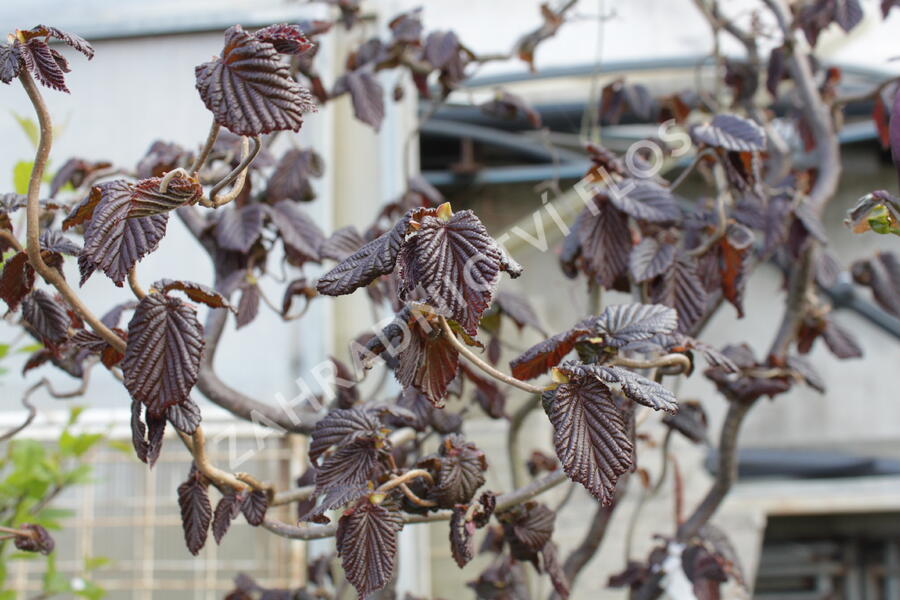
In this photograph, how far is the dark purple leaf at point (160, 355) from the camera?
2.11 ft

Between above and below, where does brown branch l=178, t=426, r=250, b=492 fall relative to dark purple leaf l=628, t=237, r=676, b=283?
below

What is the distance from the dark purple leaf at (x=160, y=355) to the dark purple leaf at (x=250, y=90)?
6.3 inches

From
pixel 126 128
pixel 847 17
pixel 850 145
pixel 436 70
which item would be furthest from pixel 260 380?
pixel 850 145

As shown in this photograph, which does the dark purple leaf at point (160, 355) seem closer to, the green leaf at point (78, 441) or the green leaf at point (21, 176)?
the green leaf at point (21, 176)

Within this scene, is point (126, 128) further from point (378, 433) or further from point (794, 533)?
point (794, 533)

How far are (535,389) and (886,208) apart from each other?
302 mm

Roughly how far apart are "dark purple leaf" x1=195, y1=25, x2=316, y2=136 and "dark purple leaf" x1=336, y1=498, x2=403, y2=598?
1.09ft

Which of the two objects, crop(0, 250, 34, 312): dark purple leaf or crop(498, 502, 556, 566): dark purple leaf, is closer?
crop(0, 250, 34, 312): dark purple leaf

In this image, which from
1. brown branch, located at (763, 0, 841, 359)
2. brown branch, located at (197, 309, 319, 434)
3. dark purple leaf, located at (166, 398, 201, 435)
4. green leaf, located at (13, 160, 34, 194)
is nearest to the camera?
dark purple leaf, located at (166, 398, 201, 435)

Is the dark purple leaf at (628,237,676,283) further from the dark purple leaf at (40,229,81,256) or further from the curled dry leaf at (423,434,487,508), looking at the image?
the dark purple leaf at (40,229,81,256)

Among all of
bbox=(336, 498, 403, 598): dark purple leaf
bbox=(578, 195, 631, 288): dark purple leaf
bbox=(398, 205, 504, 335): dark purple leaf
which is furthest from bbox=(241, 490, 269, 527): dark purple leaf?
bbox=(578, 195, 631, 288): dark purple leaf

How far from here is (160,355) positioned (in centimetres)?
65

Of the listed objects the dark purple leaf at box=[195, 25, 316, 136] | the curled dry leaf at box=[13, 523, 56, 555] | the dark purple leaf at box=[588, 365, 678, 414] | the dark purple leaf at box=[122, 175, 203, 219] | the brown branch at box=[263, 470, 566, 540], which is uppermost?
the dark purple leaf at box=[195, 25, 316, 136]

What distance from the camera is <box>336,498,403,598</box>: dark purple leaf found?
715 millimetres
